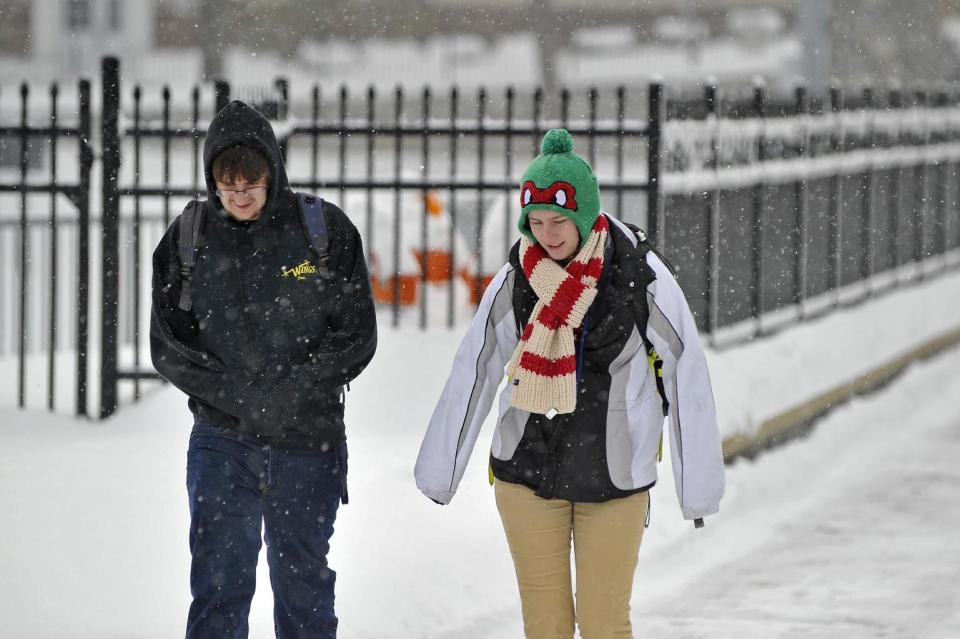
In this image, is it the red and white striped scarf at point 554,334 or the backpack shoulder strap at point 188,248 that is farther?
the backpack shoulder strap at point 188,248

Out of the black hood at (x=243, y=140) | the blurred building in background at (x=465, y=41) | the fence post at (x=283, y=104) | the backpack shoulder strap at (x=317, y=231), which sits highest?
the blurred building in background at (x=465, y=41)

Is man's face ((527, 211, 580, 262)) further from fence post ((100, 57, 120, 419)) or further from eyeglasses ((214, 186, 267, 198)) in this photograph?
fence post ((100, 57, 120, 419))

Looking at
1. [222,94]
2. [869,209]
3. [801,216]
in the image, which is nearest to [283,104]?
[222,94]

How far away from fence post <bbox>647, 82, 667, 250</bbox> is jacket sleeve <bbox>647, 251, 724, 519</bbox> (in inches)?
172

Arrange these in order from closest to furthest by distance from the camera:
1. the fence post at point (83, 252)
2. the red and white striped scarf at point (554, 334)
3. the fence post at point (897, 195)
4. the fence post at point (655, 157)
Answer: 1. the red and white striped scarf at point (554, 334)
2. the fence post at point (83, 252)
3. the fence post at point (655, 157)
4. the fence post at point (897, 195)

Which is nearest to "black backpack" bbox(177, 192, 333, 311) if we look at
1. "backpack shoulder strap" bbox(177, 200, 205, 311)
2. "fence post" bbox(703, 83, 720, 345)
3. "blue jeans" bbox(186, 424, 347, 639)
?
"backpack shoulder strap" bbox(177, 200, 205, 311)

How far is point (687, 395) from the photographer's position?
452cm

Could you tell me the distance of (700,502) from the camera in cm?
454

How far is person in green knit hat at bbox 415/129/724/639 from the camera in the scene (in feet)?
14.6

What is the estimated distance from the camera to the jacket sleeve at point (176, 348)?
454 cm

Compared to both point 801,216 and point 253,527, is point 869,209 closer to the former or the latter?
point 801,216

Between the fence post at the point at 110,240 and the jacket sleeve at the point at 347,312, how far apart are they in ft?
12.8

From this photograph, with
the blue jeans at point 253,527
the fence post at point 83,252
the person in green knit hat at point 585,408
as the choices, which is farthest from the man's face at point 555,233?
the fence post at point 83,252

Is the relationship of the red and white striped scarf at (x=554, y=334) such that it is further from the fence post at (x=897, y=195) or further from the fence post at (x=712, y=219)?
the fence post at (x=897, y=195)
